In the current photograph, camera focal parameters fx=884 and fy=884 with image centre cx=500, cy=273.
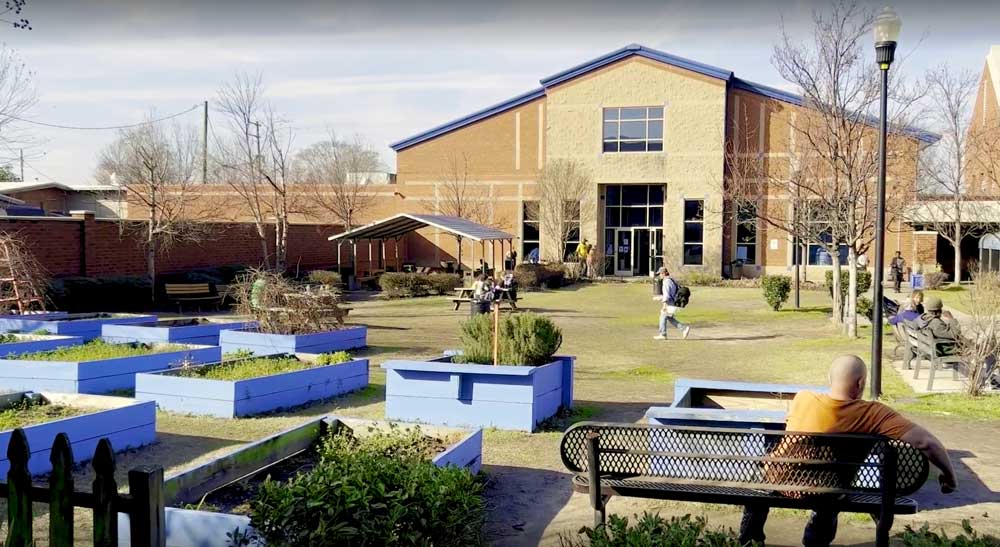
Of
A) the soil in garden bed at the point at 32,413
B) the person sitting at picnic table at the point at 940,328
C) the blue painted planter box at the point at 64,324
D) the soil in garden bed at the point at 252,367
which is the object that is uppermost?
the person sitting at picnic table at the point at 940,328

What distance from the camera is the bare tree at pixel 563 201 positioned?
40.5 m

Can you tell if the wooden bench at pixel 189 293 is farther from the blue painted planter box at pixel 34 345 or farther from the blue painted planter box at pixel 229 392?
the blue painted planter box at pixel 229 392

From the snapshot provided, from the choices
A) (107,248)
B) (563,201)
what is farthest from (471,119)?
(107,248)

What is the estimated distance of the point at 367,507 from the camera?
4102 millimetres

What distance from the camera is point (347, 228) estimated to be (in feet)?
125

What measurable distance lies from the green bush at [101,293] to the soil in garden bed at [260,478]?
1655 cm

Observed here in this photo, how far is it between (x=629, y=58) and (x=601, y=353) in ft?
91.5

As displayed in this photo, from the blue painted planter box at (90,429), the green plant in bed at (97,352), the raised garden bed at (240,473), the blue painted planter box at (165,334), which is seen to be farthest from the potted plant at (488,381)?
the blue painted planter box at (165,334)

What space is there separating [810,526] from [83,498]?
3.73 m

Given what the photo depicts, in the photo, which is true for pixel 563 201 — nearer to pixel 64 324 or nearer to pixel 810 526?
pixel 64 324

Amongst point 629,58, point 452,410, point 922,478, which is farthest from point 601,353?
point 629,58

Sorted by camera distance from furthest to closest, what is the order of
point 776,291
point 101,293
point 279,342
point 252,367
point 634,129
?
1. point 634,129
2. point 776,291
3. point 101,293
4. point 279,342
5. point 252,367

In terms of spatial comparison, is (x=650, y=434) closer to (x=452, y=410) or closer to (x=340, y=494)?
(x=340, y=494)

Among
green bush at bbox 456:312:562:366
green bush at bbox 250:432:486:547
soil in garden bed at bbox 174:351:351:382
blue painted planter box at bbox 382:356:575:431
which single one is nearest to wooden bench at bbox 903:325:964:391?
green bush at bbox 456:312:562:366
